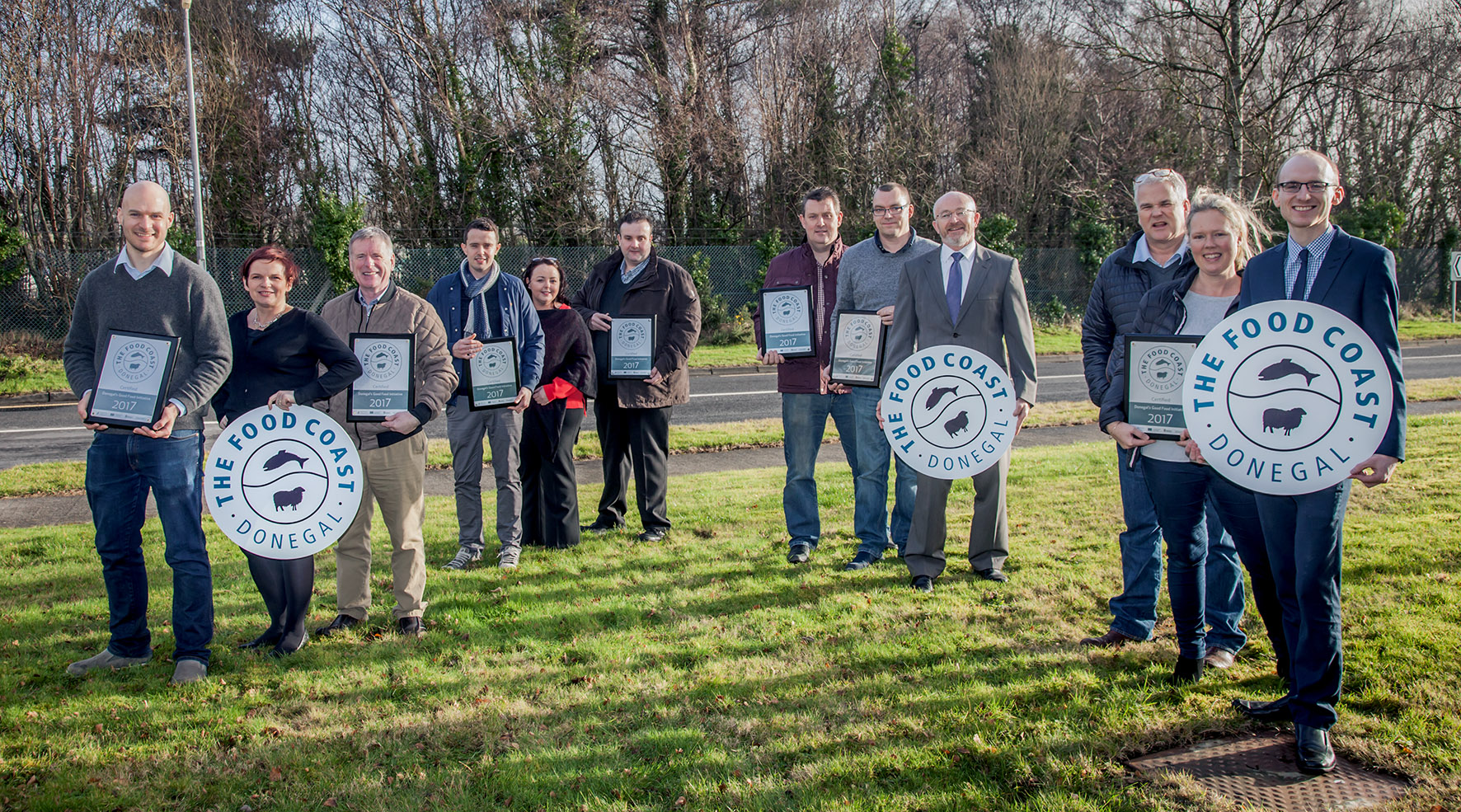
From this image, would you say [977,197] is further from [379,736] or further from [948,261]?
[379,736]

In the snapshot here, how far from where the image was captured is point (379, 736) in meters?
3.72

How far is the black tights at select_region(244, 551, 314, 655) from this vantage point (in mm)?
4633

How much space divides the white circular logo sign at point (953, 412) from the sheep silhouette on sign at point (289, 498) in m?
3.24

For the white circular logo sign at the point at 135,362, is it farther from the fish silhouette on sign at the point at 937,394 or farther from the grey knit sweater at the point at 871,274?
the fish silhouette on sign at the point at 937,394

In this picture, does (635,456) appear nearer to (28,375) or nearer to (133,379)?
(133,379)

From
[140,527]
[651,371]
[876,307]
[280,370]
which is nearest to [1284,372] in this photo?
[876,307]

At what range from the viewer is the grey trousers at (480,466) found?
6.12 m

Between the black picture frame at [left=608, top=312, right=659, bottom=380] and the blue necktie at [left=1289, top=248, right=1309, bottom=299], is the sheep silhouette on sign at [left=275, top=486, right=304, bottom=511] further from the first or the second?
the blue necktie at [left=1289, top=248, right=1309, bottom=299]

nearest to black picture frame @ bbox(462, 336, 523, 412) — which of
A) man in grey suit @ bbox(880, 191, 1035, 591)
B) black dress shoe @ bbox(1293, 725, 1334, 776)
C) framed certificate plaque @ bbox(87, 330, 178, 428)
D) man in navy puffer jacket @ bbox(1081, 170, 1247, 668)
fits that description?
framed certificate plaque @ bbox(87, 330, 178, 428)

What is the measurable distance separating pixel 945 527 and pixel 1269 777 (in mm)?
2523

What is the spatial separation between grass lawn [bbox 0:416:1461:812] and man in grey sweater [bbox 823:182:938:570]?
0.33 metres

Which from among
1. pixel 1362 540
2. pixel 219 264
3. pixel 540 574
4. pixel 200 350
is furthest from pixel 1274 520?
pixel 219 264

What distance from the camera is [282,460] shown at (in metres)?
4.48

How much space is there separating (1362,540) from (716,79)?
79.2 ft
